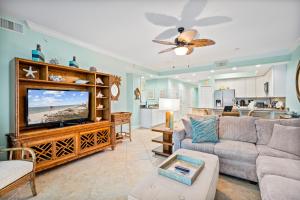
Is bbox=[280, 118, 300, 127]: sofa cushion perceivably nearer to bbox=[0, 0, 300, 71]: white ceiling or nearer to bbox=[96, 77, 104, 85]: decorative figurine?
bbox=[0, 0, 300, 71]: white ceiling

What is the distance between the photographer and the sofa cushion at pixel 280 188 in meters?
1.15

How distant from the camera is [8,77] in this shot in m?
2.29

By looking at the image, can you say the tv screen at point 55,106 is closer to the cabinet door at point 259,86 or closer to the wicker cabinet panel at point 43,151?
the wicker cabinet panel at point 43,151

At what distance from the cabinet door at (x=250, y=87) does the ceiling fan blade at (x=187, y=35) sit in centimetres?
562

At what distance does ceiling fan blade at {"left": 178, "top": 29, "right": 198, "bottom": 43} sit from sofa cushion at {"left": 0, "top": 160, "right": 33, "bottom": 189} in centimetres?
278

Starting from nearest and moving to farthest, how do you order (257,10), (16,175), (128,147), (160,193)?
(160,193)
(16,175)
(257,10)
(128,147)

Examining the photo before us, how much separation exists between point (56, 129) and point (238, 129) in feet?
10.9

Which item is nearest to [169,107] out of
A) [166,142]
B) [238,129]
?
[166,142]

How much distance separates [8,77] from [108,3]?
205cm

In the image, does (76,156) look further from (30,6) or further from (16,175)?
(30,6)

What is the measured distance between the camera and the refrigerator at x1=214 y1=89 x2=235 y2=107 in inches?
267

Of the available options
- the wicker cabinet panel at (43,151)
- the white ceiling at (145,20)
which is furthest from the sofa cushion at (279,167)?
the wicker cabinet panel at (43,151)

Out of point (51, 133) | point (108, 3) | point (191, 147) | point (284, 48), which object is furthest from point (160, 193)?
point (284, 48)

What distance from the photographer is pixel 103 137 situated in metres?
3.24
